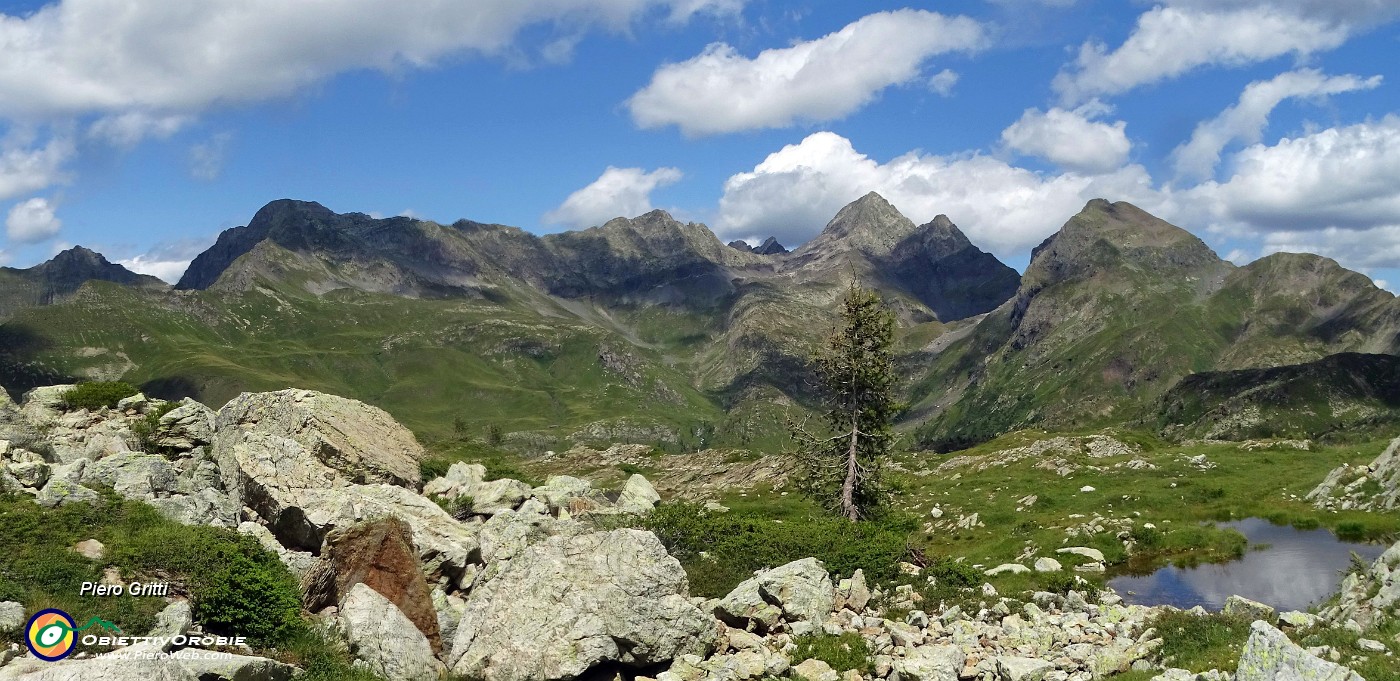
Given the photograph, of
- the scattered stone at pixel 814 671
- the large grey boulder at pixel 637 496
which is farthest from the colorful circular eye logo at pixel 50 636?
the large grey boulder at pixel 637 496

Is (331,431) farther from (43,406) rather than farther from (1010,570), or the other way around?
(1010,570)

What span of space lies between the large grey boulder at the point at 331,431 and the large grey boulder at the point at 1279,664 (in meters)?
39.4

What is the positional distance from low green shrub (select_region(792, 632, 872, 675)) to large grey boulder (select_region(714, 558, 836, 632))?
1.31 metres

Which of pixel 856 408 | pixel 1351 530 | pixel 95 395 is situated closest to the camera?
pixel 1351 530

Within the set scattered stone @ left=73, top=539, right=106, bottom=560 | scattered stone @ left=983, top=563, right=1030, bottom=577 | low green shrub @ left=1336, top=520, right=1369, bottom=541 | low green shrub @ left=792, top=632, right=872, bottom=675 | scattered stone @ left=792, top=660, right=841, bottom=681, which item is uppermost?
scattered stone @ left=73, top=539, right=106, bottom=560

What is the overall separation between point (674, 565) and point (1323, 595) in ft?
88.8

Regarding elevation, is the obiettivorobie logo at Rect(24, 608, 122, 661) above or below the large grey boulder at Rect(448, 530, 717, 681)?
above

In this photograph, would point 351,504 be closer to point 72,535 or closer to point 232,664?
point 72,535

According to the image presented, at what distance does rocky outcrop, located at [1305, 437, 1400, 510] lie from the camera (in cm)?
4275

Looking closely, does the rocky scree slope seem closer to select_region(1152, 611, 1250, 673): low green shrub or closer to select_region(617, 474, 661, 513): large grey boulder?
select_region(1152, 611, 1250, 673): low green shrub

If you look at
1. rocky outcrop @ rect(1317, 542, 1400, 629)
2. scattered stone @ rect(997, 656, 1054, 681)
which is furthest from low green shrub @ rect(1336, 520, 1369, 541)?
scattered stone @ rect(997, 656, 1054, 681)

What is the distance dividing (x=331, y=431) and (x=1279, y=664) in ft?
142

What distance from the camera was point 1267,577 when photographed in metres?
35.6

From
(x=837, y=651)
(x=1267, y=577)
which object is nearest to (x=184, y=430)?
(x=837, y=651)
